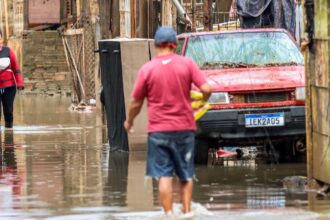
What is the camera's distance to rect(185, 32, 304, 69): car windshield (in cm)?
1485

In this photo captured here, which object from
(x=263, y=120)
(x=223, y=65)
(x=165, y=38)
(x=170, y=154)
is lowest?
(x=263, y=120)

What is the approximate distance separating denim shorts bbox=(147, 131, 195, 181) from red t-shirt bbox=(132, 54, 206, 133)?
0.06 m

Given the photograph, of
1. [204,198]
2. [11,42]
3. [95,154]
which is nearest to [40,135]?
[95,154]

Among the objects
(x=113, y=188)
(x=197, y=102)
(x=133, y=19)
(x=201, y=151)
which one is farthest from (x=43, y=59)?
(x=197, y=102)

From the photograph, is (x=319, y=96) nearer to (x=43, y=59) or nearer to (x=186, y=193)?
(x=186, y=193)

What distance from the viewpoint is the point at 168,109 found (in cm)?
959

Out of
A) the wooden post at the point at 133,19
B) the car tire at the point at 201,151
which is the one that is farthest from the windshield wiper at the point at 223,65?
the wooden post at the point at 133,19

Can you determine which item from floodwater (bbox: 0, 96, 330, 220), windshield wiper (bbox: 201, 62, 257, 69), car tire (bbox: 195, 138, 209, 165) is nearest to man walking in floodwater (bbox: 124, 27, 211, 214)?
floodwater (bbox: 0, 96, 330, 220)

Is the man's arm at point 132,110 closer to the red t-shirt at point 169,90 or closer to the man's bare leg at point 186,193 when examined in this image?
the red t-shirt at point 169,90

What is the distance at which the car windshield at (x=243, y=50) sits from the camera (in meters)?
14.9

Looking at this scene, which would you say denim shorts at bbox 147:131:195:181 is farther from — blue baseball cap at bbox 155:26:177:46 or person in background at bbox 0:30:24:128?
person in background at bbox 0:30:24:128

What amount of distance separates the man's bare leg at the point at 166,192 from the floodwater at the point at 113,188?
3.8 inches

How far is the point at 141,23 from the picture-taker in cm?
2986

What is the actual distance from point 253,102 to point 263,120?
252 mm
